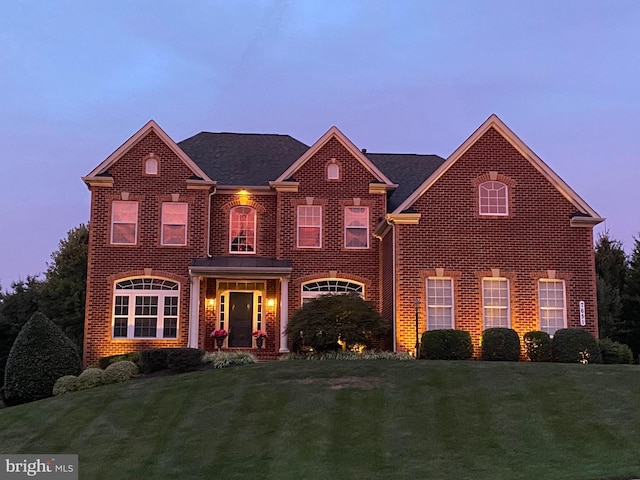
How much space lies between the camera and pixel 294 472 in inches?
490

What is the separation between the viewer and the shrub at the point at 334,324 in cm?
2281

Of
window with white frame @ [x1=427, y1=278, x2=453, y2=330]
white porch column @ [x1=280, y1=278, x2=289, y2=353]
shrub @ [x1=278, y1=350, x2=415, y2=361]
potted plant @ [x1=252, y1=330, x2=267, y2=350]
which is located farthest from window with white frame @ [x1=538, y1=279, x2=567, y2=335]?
potted plant @ [x1=252, y1=330, x2=267, y2=350]

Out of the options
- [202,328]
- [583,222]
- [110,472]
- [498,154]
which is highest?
[498,154]

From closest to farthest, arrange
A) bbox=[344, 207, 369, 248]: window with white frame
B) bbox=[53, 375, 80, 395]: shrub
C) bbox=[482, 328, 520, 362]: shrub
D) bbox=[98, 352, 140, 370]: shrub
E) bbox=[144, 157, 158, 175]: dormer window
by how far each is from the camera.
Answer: bbox=[53, 375, 80, 395]: shrub, bbox=[482, 328, 520, 362]: shrub, bbox=[98, 352, 140, 370]: shrub, bbox=[144, 157, 158, 175]: dormer window, bbox=[344, 207, 369, 248]: window with white frame

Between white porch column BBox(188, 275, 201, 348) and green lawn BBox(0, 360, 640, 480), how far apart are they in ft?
17.8

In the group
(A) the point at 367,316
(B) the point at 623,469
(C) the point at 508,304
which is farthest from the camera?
(C) the point at 508,304

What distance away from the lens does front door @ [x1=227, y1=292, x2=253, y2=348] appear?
1083 inches

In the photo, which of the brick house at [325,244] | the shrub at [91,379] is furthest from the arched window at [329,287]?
the shrub at [91,379]

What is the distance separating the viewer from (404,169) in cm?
3188

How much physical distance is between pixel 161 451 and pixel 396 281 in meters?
12.2

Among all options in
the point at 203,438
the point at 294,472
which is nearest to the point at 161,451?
the point at 203,438

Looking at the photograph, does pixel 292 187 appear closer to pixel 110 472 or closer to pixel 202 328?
pixel 202 328

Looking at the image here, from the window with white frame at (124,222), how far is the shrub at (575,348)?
14910 mm

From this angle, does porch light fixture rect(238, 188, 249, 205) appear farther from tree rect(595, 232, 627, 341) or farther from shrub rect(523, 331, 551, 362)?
tree rect(595, 232, 627, 341)
